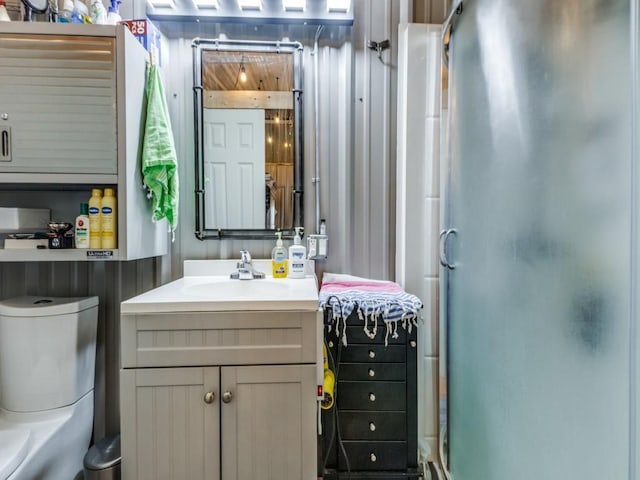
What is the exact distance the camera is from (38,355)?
1.19 meters

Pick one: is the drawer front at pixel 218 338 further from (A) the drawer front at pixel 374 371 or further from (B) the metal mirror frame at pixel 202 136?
(B) the metal mirror frame at pixel 202 136

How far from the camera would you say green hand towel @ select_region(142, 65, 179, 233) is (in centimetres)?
122

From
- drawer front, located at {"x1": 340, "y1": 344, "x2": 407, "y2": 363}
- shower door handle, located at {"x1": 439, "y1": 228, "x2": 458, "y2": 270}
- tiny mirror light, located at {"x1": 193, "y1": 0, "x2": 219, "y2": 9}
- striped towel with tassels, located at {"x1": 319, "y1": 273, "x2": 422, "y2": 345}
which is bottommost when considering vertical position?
drawer front, located at {"x1": 340, "y1": 344, "x2": 407, "y2": 363}

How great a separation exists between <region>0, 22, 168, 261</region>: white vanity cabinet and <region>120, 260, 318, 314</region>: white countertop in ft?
0.88

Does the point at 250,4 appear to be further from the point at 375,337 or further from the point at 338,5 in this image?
the point at 375,337

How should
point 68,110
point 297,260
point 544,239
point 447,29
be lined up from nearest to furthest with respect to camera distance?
point 544,239, point 68,110, point 447,29, point 297,260

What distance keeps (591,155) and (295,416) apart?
3.48 feet

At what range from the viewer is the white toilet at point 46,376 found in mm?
1172

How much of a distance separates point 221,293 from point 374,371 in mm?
708

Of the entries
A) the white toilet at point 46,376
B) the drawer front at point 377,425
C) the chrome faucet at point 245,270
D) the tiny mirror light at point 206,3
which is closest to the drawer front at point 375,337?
the drawer front at point 377,425

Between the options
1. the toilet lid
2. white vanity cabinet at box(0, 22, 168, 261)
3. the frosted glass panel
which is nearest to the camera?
the frosted glass panel

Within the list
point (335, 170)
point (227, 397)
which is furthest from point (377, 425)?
point (335, 170)

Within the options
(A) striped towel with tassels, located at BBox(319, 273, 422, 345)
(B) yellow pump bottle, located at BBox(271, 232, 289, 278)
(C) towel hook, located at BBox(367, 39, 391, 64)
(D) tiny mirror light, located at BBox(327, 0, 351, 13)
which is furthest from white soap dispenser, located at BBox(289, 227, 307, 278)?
(D) tiny mirror light, located at BBox(327, 0, 351, 13)

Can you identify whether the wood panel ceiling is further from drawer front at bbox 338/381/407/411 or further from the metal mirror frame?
drawer front at bbox 338/381/407/411
